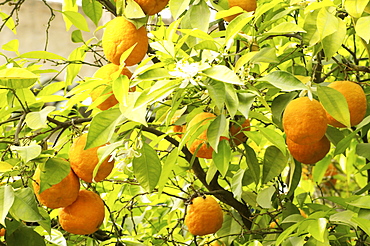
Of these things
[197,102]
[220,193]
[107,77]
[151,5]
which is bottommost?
[220,193]

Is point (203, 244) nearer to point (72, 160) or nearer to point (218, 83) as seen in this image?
point (72, 160)

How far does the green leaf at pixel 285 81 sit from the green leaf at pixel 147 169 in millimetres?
260

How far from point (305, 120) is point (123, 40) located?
29 centimetres

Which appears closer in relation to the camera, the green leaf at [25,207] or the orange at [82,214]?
the green leaf at [25,207]

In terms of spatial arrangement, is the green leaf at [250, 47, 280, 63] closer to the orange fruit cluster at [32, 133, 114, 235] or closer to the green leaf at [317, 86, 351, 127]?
the green leaf at [317, 86, 351, 127]

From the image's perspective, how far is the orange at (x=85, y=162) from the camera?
2.62 ft

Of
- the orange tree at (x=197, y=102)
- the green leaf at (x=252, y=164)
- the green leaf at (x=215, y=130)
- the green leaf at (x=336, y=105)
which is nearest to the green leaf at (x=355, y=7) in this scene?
the orange tree at (x=197, y=102)

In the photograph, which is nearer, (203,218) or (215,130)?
(215,130)

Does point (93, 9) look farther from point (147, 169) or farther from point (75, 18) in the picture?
point (147, 169)

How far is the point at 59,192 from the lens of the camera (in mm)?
804

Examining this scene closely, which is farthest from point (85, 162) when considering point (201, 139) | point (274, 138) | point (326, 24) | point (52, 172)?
point (326, 24)

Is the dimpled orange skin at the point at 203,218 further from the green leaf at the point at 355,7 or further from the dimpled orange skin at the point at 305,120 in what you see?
the green leaf at the point at 355,7

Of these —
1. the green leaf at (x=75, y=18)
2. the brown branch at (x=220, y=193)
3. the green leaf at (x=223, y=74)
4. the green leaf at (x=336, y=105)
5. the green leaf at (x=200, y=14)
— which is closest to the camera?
the green leaf at (x=223, y=74)

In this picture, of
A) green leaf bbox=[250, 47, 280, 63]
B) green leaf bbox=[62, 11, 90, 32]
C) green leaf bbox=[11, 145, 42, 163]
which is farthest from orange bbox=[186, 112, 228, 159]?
green leaf bbox=[62, 11, 90, 32]
